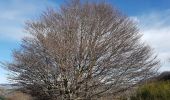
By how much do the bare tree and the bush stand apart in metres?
1.14

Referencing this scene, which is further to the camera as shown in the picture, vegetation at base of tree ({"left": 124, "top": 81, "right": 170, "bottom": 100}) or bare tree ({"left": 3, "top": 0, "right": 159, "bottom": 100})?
bare tree ({"left": 3, "top": 0, "right": 159, "bottom": 100})

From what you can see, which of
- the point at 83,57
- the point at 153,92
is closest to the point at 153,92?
the point at 153,92

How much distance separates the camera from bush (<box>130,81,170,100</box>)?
15.3m

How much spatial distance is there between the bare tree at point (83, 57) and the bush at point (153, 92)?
1.14 meters

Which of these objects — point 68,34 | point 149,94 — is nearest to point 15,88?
point 68,34

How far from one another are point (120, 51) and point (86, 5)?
2.59 metres

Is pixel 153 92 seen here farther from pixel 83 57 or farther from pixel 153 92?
pixel 83 57

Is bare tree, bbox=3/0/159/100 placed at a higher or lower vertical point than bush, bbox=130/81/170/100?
higher

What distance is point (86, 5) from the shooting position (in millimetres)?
18359

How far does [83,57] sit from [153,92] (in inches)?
141

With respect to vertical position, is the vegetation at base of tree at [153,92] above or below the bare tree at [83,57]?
below

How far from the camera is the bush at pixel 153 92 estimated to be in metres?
15.3

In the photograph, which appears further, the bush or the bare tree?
the bare tree

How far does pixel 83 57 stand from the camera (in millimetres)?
17703
